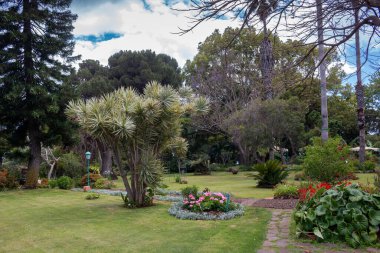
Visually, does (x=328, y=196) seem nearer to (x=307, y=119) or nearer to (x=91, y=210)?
(x=91, y=210)

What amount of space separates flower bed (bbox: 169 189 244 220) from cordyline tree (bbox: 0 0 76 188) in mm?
11463

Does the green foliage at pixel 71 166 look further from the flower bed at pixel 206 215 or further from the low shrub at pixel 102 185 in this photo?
the flower bed at pixel 206 215

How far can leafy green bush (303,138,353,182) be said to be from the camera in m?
12.5

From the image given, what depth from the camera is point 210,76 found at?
3127 centimetres

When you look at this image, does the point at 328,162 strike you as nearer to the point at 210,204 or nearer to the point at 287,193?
the point at 287,193

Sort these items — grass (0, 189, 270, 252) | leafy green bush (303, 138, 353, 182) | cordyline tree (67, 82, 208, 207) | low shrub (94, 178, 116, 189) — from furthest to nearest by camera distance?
low shrub (94, 178, 116, 189), leafy green bush (303, 138, 353, 182), cordyline tree (67, 82, 208, 207), grass (0, 189, 270, 252)

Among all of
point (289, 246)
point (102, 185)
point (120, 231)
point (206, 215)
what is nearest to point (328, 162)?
point (206, 215)

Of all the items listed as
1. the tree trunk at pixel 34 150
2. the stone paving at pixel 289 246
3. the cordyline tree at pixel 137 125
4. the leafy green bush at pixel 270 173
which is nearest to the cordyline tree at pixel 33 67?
the tree trunk at pixel 34 150

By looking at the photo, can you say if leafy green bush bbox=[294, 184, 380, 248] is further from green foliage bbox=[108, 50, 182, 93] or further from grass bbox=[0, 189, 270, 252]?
green foliage bbox=[108, 50, 182, 93]

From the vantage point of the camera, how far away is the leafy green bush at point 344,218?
19.0 ft

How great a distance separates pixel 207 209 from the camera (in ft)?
30.8

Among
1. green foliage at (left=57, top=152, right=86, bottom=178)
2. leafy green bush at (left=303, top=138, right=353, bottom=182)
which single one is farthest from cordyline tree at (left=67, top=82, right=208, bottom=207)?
green foliage at (left=57, top=152, right=86, bottom=178)

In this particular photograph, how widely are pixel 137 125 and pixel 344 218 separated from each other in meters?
6.87

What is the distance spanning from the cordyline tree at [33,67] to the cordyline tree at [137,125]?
8.50 m
